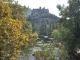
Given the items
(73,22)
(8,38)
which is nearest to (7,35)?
(8,38)

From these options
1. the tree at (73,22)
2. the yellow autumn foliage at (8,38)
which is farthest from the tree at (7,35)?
the tree at (73,22)

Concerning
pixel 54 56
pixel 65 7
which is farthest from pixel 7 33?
pixel 65 7

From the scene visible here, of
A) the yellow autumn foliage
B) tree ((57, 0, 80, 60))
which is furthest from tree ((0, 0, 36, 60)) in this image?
tree ((57, 0, 80, 60))

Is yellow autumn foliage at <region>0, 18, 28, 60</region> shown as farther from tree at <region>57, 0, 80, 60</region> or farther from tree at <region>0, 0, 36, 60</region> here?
tree at <region>57, 0, 80, 60</region>

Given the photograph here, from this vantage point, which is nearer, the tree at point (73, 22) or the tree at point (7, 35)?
the tree at point (7, 35)

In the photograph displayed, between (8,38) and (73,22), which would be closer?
(8,38)

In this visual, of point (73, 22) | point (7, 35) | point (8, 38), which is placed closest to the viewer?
point (7, 35)

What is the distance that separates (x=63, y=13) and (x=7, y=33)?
1839cm

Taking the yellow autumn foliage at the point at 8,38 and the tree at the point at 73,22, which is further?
the tree at the point at 73,22

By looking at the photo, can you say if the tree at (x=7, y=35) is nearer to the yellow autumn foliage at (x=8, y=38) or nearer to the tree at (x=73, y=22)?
the yellow autumn foliage at (x=8, y=38)

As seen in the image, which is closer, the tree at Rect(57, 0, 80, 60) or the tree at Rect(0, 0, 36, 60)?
the tree at Rect(0, 0, 36, 60)

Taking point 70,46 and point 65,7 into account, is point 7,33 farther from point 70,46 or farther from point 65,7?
point 65,7

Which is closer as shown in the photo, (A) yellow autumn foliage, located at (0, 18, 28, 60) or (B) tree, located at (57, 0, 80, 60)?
(A) yellow autumn foliage, located at (0, 18, 28, 60)

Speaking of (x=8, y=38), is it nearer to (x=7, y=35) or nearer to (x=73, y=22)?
(x=7, y=35)
